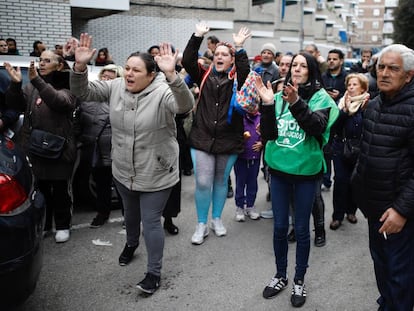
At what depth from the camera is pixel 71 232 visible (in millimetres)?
4656

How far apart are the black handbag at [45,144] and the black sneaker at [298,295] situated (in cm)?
256

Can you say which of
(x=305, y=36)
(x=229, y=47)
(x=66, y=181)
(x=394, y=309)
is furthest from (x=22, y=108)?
(x=305, y=36)

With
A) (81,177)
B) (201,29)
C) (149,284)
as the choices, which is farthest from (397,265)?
(81,177)

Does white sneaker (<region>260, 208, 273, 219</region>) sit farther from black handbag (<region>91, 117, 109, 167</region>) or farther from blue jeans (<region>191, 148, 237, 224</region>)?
black handbag (<region>91, 117, 109, 167</region>)

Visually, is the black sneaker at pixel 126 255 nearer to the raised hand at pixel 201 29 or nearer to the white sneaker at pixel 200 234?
the white sneaker at pixel 200 234

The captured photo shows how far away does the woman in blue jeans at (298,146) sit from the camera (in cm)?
301

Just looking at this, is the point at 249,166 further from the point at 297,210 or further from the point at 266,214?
the point at 297,210

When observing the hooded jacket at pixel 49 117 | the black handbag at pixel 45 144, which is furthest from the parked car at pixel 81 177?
the black handbag at pixel 45 144

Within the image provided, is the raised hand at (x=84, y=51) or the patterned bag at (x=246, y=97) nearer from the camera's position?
the raised hand at (x=84, y=51)

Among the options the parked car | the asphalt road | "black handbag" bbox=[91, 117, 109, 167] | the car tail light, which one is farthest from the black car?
the parked car

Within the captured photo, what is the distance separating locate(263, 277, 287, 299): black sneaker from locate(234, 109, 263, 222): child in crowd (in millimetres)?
1689

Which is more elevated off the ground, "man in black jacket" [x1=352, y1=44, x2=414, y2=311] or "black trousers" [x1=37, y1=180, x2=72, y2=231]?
"man in black jacket" [x1=352, y1=44, x2=414, y2=311]

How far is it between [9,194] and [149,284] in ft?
4.53

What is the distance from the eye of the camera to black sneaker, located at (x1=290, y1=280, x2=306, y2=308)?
10.6ft
